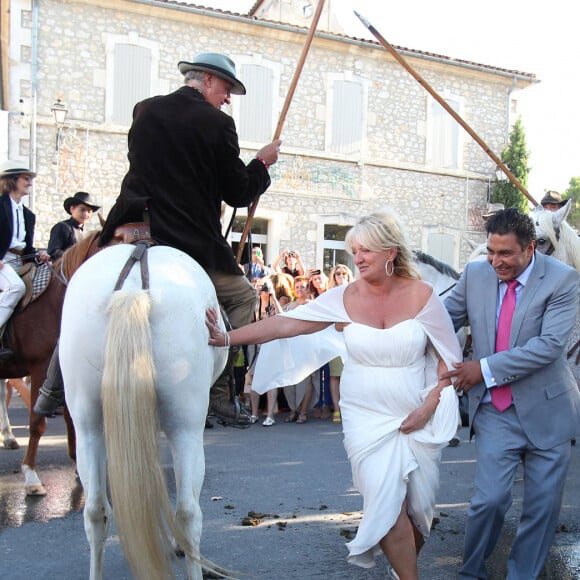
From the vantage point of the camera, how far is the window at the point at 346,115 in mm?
20359

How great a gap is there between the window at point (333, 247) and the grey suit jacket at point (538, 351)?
54.4ft

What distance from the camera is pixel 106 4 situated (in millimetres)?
17719

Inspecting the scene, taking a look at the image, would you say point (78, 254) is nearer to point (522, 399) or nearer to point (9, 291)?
point (9, 291)

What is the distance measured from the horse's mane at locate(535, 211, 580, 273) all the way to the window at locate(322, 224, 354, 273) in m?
14.9

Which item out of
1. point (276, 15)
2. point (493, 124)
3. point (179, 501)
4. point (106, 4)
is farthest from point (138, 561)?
point (493, 124)

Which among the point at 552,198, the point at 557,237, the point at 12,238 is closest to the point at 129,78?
the point at 12,238

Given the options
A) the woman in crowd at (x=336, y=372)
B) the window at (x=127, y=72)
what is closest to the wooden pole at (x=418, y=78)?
the woman in crowd at (x=336, y=372)

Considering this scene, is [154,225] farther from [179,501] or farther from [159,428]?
[179,501]

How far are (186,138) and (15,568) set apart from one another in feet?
9.16

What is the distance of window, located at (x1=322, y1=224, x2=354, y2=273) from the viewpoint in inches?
810

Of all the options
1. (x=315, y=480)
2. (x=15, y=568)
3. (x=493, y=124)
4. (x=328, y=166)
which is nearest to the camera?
(x=15, y=568)

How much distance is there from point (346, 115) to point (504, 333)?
693 inches

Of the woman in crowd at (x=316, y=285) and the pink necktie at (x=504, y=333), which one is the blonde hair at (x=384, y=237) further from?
the woman in crowd at (x=316, y=285)

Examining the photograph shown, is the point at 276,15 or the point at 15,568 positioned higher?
the point at 276,15
